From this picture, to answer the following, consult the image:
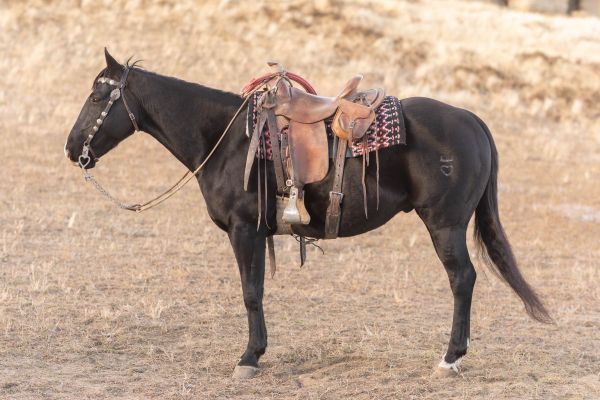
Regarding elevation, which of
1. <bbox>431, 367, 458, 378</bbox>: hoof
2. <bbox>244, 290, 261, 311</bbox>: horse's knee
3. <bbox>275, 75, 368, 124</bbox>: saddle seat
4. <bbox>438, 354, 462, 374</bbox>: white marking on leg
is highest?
<bbox>275, 75, 368, 124</bbox>: saddle seat

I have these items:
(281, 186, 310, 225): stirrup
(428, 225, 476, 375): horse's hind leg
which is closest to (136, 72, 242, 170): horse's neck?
(281, 186, 310, 225): stirrup

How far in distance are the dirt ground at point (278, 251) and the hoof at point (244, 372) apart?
0.34 ft

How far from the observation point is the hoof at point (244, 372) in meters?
6.45

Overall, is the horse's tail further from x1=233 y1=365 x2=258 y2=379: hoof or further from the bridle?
the bridle

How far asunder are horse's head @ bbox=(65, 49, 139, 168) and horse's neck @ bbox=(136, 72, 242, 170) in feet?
0.46

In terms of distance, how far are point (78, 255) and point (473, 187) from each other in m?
5.41

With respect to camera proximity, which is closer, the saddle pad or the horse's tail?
the saddle pad

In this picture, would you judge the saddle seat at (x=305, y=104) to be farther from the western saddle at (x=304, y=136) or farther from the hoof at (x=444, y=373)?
the hoof at (x=444, y=373)

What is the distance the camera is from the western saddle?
6.34 meters

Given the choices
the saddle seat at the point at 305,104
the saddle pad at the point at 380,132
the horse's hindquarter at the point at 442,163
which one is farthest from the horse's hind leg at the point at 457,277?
Answer: the saddle seat at the point at 305,104

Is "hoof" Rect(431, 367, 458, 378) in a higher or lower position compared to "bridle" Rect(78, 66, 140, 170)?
lower

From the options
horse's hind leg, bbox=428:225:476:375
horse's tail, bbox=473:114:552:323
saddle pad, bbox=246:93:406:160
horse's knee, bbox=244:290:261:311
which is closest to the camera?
saddle pad, bbox=246:93:406:160

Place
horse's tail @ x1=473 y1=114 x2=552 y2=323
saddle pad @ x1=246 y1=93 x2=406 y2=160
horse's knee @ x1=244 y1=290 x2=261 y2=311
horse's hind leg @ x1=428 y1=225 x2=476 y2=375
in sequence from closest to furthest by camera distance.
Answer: saddle pad @ x1=246 y1=93 x2=406 y2=160, horse's hind leg @ x1=428 y1=225 x2=476 y2=375, horse's knee @ x1=244 y1=290 x2=261 y2=311, horse's tail @ x1=473 y1=114 x2=552 y2=323

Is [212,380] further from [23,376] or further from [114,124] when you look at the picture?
[114,124]
